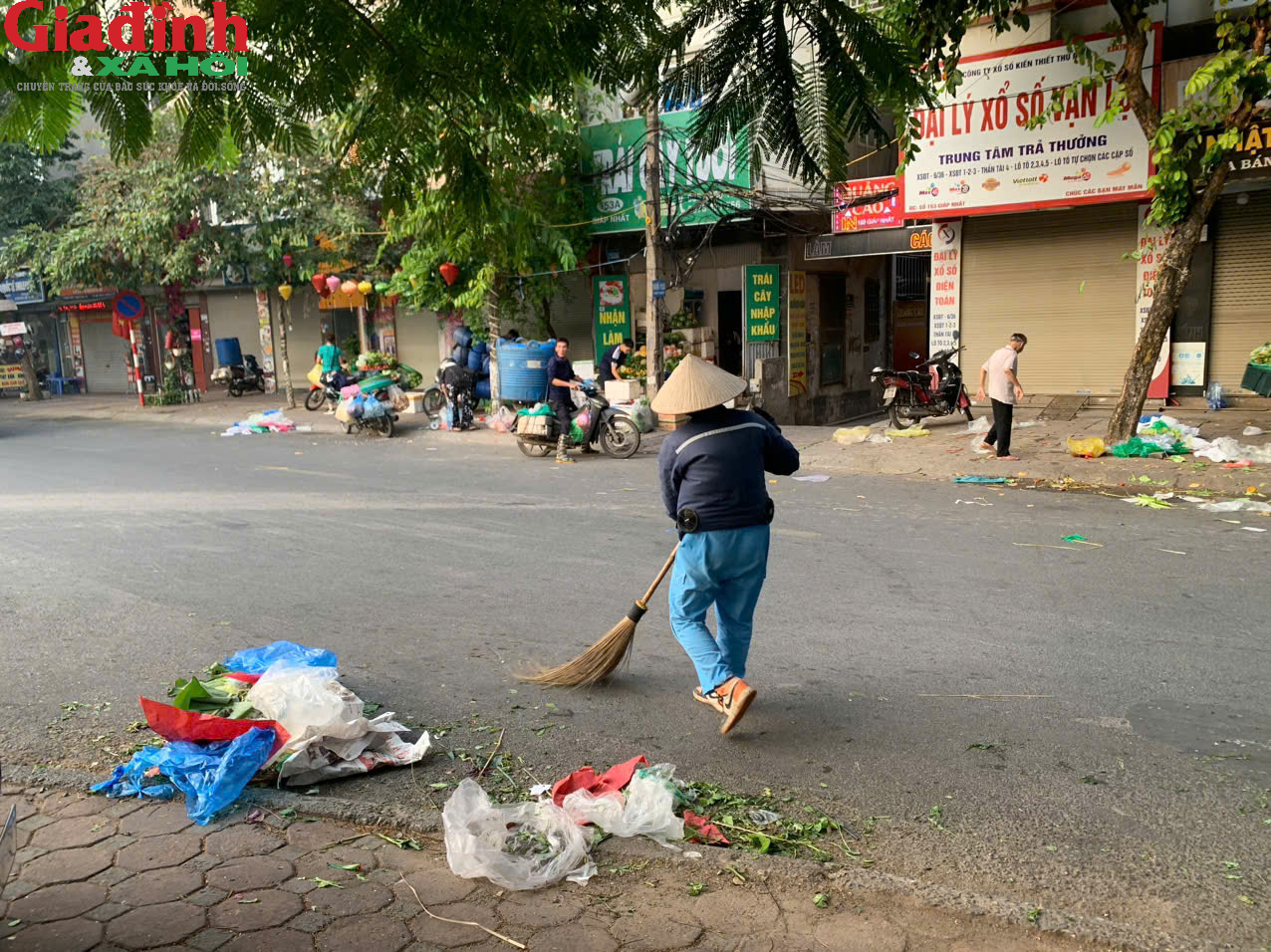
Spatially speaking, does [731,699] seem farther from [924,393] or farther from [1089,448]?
[924,393]

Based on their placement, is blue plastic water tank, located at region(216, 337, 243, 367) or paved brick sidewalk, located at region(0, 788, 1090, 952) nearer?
paved brick sidewalk, located at region(0, 788, 1090, 952)

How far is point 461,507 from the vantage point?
10133 millimetres

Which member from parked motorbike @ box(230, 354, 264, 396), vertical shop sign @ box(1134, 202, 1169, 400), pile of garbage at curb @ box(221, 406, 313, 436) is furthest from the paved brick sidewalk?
parked motorbike @ box(230, 354, 264, 396)

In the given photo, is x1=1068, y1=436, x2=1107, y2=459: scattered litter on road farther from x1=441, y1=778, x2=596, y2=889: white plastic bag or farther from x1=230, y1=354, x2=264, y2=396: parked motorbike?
x1=230, y1=354, x2=264, y2=396: parked motorbike

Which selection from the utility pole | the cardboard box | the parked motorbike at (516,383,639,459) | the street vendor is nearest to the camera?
the parked motorbike at (516,383,639,459)

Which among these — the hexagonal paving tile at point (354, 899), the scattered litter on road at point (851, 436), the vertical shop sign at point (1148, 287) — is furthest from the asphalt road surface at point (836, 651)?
the vertical shop sign at point (1148, 287)

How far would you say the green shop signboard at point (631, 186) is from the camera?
53.1ft

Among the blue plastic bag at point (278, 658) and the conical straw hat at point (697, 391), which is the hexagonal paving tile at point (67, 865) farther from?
the conical straw hat at point (697, 391)

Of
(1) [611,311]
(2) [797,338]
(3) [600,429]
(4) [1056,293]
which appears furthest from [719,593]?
(1) [611,311]

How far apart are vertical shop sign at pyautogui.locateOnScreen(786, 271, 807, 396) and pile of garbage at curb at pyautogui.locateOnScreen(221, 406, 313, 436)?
927 cm

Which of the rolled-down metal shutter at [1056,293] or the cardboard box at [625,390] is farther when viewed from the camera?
the cardboard box at [625,390]

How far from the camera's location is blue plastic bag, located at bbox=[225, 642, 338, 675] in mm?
4793

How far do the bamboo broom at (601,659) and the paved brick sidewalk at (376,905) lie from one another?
157 cm

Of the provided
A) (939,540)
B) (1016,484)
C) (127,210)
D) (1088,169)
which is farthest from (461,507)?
(127,210)
